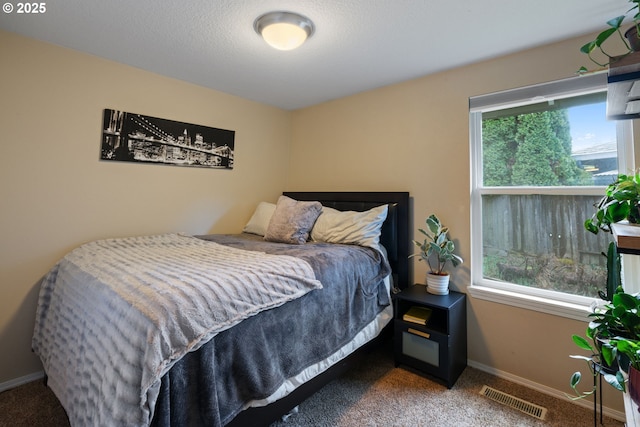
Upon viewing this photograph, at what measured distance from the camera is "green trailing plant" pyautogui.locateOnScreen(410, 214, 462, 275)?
2158 mm

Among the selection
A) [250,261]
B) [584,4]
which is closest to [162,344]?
[250,261]

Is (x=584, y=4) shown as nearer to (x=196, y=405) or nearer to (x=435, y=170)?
(x=435, y=170)

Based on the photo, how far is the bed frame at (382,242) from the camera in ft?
4.48

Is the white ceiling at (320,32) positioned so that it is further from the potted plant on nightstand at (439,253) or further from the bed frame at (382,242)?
the potted plant on nightstand at (439,253)

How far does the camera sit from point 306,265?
1.69 meters

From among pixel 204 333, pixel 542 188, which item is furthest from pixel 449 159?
pixel 204 333

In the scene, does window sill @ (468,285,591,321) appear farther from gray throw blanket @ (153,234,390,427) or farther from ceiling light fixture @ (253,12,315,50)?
ceiling light fixture @ (253,12,315,50)

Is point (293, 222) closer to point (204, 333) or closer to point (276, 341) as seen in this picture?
point (276, 341)

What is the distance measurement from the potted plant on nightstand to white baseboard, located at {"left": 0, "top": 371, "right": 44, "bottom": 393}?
114 inches

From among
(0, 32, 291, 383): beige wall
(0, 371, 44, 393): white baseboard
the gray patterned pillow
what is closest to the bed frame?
the gray patterned pillow

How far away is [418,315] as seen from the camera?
2129mm

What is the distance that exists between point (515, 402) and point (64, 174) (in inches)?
135

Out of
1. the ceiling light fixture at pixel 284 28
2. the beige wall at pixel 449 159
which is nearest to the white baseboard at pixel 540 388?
the beige wall at pixel 449 159

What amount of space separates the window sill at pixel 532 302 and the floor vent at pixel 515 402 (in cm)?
58
